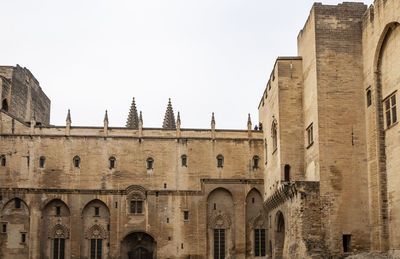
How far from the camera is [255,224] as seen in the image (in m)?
50.7

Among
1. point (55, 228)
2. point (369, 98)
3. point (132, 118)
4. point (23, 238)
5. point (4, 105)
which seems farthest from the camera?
point (132, 118)

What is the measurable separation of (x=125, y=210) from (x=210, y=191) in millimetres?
6874

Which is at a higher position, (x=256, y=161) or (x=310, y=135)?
(x=310, y=135)

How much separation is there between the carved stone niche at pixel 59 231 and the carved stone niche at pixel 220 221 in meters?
11.3

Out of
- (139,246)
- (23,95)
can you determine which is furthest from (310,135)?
(23,95)

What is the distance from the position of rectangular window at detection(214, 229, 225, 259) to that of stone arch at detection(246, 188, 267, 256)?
1.91m

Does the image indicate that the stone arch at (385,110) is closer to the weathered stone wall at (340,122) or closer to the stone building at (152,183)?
the weathered stone wall at (340,122)

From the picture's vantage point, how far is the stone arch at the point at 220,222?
165 ft

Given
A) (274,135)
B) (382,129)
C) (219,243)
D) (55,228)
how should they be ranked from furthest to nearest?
(219,243)
(55,228)
(274,135)
(382,129)

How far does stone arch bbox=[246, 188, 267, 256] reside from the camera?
165 ft

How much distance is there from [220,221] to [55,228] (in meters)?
12.9

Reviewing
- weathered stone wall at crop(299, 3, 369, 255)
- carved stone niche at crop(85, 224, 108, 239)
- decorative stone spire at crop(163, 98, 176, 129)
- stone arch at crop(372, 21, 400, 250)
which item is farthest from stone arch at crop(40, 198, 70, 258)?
stone arch at crop(372, 21, 400, 250)

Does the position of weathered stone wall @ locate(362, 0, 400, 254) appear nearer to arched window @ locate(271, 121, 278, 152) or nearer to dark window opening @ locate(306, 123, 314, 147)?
dark window opening @ locate(306, 123, 314, 147)

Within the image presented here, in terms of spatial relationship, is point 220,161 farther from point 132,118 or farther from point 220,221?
point 132,118
